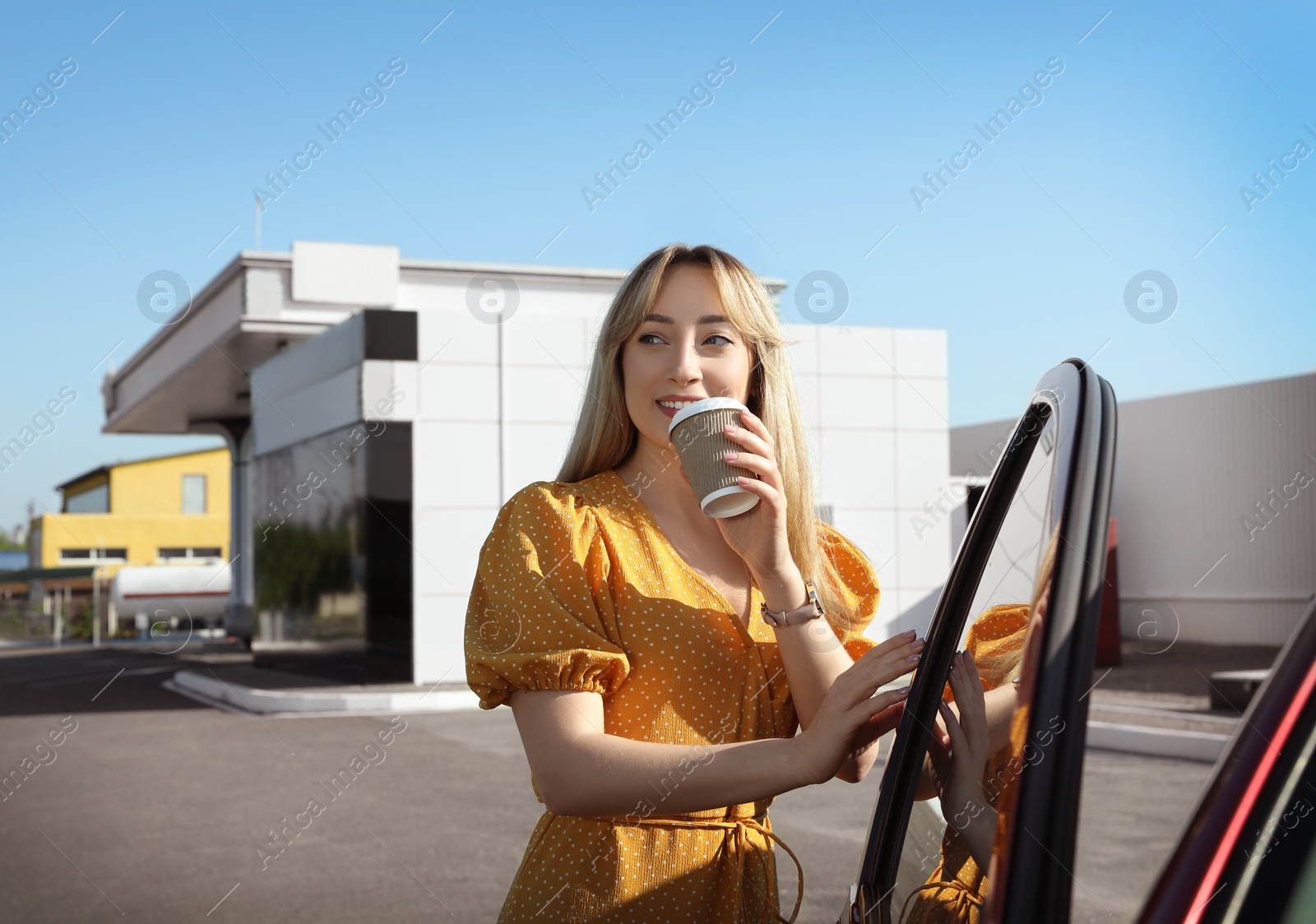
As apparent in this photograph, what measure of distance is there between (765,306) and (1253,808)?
1436 mm

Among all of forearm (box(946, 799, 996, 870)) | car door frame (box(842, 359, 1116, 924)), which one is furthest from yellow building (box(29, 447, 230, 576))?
car door frame (box(842, 359, 1116, 924))

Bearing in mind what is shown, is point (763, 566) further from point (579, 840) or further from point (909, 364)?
point (909, 364)

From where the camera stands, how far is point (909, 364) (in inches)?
786

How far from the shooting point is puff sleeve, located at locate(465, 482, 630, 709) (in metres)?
1.62

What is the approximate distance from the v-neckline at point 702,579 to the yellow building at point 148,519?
5308 cm

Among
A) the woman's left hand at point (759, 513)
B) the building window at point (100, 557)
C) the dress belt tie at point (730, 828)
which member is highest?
the woman's left hand at point (759, 513)

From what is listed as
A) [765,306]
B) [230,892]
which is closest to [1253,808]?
[765,306]

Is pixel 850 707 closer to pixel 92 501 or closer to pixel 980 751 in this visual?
pixel 980 751

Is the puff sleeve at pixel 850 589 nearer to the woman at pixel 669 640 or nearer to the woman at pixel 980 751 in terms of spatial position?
the woman at pixel 669 640

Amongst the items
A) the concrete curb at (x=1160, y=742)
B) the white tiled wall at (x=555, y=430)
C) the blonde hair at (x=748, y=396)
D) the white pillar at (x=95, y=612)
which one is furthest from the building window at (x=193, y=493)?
the concrete curb at (x=1160, y=742)

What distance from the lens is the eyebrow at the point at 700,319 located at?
191cm

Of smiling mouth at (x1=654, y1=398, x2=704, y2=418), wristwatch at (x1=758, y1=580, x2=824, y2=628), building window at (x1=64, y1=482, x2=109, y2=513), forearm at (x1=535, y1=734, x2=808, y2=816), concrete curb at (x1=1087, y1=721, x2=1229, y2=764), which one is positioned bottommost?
forearm at (x1=535, y1=734, x2=808, y2=816)

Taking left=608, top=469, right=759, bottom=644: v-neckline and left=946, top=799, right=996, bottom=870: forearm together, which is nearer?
left=946, top=799, right=996, bottom=870: forearm

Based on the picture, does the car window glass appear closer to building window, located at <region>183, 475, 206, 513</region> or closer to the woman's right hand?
the woman's right hand
